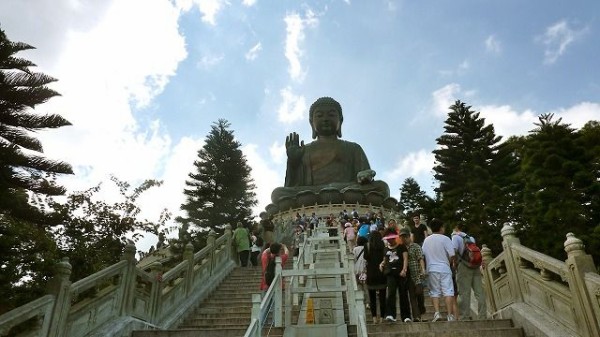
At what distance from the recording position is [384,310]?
Result: 5582mm

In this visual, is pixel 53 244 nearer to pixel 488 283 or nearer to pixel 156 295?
pixel 156 295

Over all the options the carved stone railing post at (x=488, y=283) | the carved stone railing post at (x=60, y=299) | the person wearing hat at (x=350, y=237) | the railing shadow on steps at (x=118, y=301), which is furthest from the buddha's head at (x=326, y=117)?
the carved stone railing post at (x=60, y=299)

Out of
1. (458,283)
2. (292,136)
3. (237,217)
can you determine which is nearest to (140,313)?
(458,283)

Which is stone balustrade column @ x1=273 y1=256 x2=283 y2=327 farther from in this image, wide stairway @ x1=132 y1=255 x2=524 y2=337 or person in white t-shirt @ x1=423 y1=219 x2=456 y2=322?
person in white t-shirt @ x1=423 y1=219 x2=456 y2=322

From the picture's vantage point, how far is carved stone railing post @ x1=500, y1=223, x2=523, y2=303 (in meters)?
5.51

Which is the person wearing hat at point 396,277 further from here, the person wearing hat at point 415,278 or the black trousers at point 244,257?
the black trousers at point 244,257

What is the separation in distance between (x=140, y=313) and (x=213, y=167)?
21.2m

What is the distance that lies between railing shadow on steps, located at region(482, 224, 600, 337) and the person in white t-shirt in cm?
80

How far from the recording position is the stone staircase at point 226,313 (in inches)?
197

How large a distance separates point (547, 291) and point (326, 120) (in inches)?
868

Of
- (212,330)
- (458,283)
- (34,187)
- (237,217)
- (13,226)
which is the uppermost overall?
(237,217)

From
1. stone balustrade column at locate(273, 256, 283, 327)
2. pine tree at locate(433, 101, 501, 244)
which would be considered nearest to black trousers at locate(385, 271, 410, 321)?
stone balustrade column at locate(273, 256, 283, 327)

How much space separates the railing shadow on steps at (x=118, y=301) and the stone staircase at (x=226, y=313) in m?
0.19

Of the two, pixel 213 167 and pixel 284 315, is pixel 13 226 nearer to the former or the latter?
pixel 284 315
